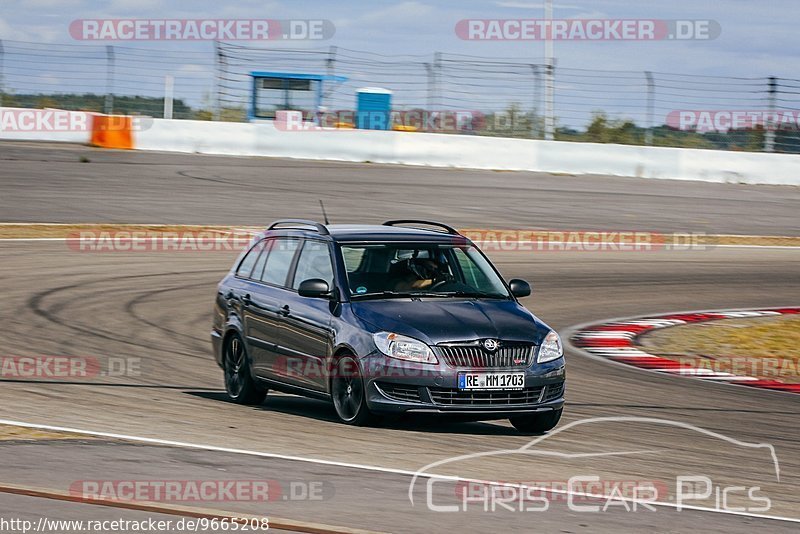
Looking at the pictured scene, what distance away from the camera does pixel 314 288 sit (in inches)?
353

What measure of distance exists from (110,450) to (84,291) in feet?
27.9

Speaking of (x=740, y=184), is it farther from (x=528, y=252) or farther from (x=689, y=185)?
(x=528, y=252)

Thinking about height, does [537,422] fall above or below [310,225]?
below

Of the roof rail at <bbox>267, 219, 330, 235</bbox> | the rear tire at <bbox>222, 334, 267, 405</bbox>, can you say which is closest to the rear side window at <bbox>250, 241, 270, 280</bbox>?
the roof rail at <bbox>267, 219, 330, 235</bbox>

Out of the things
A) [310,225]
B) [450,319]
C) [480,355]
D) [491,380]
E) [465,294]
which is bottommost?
[491,380]

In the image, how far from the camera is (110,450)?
738 centimetres

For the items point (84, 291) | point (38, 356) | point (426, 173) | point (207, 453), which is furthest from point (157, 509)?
point (426, 173)

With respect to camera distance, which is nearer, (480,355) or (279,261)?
(480,355)

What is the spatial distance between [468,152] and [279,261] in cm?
2306

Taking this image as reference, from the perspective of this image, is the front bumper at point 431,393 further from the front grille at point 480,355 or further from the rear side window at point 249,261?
the rear side window at point 249,261

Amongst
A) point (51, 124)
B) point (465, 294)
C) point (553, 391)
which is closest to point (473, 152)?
point (51, 124)

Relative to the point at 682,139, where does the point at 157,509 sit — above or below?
below

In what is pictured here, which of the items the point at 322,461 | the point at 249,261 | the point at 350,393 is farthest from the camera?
the point at 249,261

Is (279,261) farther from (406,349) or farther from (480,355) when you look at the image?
(480,355)
